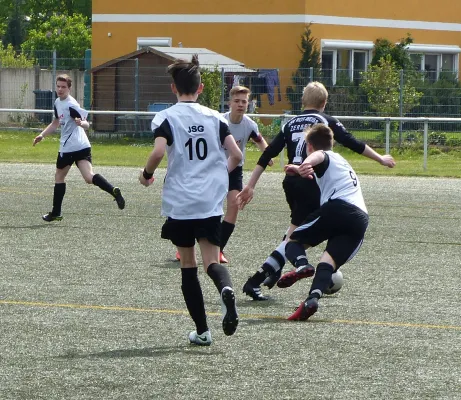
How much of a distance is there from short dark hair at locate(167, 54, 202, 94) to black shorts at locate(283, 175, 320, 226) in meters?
2.24

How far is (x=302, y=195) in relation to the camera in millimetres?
9562

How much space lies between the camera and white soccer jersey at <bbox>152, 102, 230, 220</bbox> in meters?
7.40

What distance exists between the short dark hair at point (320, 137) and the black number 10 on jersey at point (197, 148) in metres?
1.42

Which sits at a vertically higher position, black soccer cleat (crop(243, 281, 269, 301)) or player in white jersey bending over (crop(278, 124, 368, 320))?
player in white jersey bending over (crop(278, 124, 368, 320))

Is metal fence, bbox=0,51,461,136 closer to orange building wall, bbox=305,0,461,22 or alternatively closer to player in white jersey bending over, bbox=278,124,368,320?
orange building wall, bbox=305,0,461,22

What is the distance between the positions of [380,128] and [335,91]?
13.0ft

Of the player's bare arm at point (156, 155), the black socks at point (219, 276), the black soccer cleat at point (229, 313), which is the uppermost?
the player's bare arm at point (156, 155)

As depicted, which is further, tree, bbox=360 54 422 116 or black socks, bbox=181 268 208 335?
tree, bbox=360 54 422 116

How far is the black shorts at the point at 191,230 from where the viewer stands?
7457 mm

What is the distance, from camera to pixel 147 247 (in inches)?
500

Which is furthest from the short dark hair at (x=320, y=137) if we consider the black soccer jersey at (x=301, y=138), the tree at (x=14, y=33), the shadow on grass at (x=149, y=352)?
the tree at (x=14, y=33)

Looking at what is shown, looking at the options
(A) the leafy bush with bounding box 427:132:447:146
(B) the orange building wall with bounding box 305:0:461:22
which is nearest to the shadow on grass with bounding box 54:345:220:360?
(A) the leafy bush with bounding box 427:132:447:146

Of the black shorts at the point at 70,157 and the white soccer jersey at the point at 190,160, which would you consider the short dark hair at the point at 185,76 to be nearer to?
the white soccer jersey at the point at 190,160

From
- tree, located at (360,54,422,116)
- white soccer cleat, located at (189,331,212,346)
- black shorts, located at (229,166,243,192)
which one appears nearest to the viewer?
white soccer cleat, located at (189,331,212,346)
